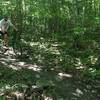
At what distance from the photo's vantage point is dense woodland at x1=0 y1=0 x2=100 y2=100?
10.1 metres

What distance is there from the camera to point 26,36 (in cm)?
1722

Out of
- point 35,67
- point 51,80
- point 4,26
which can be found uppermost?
point 4,26

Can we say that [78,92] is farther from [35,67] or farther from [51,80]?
[35,67]

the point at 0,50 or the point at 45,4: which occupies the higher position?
the point at 45,4

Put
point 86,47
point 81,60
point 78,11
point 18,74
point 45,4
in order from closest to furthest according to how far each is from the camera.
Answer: point 18,74
point 81,60
point 86,47
point 78,11
point 45,4

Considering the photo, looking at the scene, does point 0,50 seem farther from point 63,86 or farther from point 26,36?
point 63,86

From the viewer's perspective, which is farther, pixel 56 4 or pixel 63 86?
pixel 56 4

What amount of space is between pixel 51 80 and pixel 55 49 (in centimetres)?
458

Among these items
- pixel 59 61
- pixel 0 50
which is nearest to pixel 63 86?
pixel 59 61

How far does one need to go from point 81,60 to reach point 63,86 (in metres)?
2.93

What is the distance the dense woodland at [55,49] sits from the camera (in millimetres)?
10076

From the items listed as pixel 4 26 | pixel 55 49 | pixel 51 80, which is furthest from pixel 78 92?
pixel 4 26

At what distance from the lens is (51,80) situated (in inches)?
417

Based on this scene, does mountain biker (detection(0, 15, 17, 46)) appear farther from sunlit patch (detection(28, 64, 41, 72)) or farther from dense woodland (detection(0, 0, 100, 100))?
sunlit patch (detection(28, 64, 41, 72))
